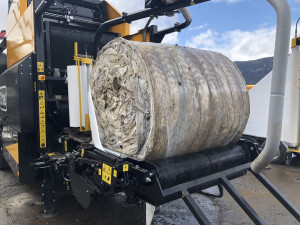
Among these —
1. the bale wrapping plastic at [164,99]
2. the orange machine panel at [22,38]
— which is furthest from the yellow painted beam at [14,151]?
the bale wrapping plastic at [164,99]

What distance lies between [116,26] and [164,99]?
9.77ft

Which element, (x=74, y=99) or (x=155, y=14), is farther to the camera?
(x=74, y=99)

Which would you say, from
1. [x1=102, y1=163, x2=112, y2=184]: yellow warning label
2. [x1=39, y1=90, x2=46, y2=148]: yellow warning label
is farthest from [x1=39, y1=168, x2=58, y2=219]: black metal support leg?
[x1=102, y1=163, x2=112, y2=184]: yellow warning label

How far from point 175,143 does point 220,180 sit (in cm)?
57

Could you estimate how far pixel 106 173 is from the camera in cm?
229

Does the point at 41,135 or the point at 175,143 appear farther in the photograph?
the point at 41,135

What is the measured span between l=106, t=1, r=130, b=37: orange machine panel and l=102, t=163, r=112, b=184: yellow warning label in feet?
9.59

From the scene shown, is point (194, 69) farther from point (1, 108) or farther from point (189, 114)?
point (1, 108)

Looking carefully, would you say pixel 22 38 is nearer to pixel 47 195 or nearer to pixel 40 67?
pixel 40 67

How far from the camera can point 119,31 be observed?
185 inches

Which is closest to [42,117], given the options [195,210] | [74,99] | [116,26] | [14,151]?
[74,99]

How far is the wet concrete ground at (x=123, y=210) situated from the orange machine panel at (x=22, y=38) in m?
2.20

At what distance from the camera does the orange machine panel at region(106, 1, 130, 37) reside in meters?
4.62

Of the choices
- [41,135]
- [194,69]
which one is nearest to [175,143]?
[194,69]
